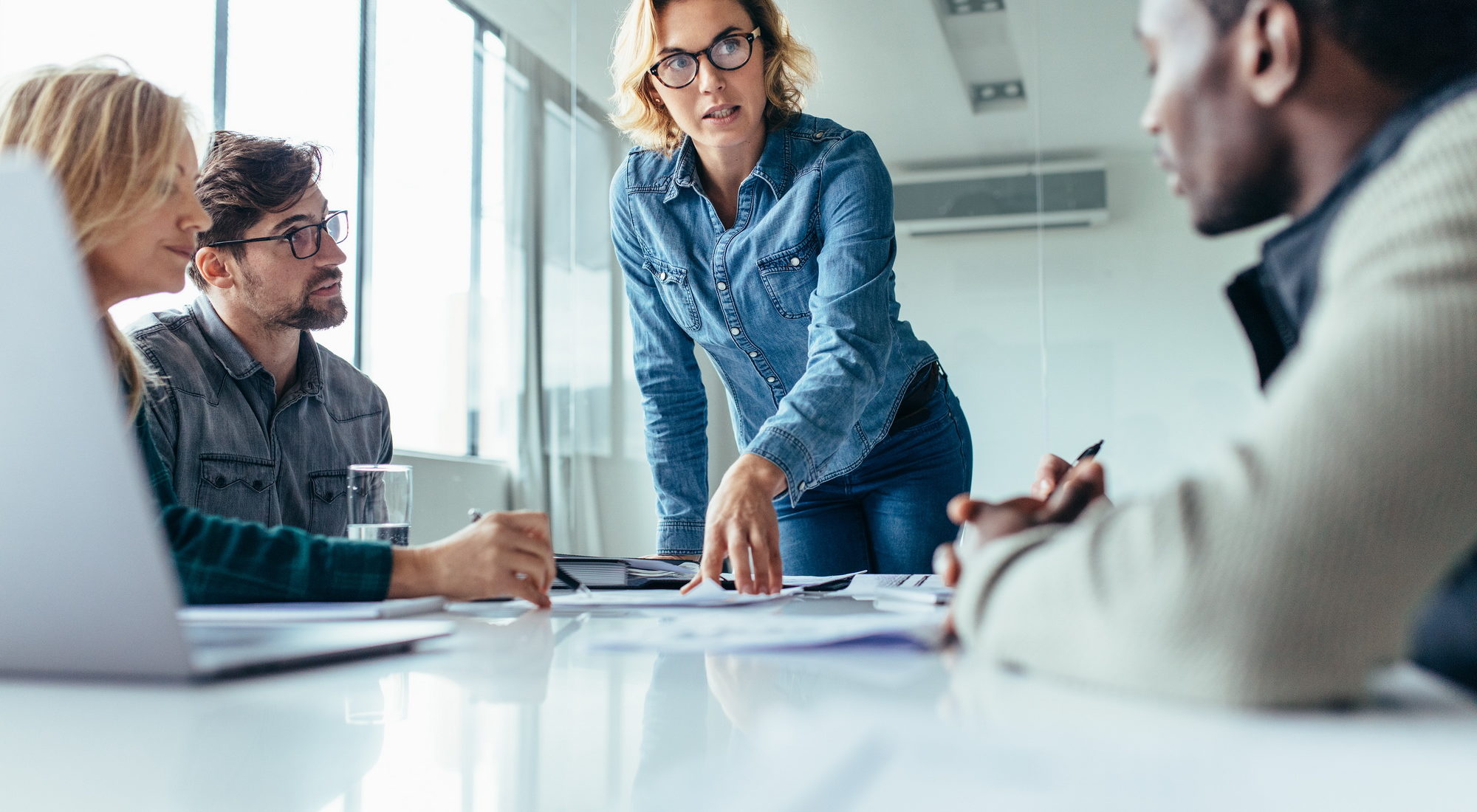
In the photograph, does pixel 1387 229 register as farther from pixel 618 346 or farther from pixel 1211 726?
pixel 618 346

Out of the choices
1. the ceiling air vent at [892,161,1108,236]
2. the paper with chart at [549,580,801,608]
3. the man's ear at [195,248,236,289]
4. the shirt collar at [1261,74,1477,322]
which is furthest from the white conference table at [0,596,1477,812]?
the ceiling air vent at [892,161,1108,236]

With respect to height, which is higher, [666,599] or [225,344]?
[225,344]

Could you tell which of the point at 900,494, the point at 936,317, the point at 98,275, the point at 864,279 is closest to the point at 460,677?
the point at 98,275

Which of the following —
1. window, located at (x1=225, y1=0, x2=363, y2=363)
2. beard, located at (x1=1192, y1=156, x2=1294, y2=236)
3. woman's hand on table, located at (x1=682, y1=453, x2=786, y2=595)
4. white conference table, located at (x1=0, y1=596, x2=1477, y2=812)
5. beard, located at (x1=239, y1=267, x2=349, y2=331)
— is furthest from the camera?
window, located at (x1=225, y1=0, x2=363, y2=363)

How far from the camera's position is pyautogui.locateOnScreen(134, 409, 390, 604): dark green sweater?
950 millimetres

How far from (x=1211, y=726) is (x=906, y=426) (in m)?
1.39

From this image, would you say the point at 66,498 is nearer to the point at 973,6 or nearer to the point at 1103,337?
the point at 1103,337

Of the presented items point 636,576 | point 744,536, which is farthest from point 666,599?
point 636,576

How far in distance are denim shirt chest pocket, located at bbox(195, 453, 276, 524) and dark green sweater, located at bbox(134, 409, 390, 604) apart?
2.13 ft

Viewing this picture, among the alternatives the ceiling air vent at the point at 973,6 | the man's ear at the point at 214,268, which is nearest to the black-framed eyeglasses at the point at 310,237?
the man's ear at the point at 214,268

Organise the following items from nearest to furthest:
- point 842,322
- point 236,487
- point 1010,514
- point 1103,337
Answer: point 1010,514 < point 842,322 < point 236,487 < point 1103,337

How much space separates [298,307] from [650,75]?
757mm

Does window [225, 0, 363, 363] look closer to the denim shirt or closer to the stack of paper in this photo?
the denim shirt

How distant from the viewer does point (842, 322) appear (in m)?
1.39
